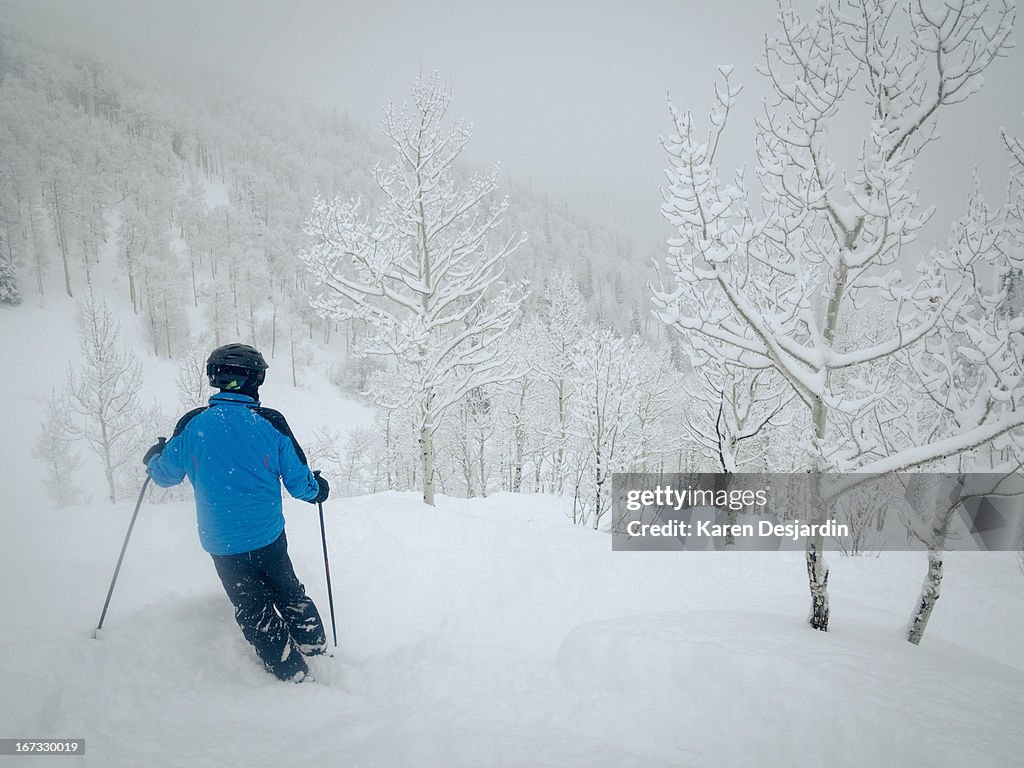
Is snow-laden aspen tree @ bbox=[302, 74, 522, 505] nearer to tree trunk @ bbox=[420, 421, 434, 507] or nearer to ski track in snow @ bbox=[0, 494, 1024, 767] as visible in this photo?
tree trunk @ bbox=[420, 421, 434, 507]

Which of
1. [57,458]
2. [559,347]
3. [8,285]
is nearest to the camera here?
[57,458]

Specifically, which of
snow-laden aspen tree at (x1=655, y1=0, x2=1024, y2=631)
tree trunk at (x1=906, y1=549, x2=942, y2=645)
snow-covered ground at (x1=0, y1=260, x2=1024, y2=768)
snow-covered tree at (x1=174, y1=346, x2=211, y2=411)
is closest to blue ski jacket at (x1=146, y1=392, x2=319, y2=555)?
snow-covered ground at (x1=0, y1=260, x2=1024, y2=768)

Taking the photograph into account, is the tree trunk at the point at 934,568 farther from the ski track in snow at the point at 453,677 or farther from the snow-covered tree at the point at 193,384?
the snow-covered tree at the point at 193,384

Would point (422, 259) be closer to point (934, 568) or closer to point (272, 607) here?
point (272, 607)

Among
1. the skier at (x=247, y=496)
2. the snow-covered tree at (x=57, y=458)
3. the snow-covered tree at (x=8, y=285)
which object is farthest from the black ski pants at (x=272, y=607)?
the snow-covered tree at (x=8, y=285)

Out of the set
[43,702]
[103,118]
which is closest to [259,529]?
[43,702]

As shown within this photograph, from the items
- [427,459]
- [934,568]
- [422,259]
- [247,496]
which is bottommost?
[934,568]

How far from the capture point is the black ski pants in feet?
10.1

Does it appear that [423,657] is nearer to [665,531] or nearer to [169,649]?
[169,649]

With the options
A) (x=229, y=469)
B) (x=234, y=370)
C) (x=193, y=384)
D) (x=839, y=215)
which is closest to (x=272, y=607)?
(x=229, y=469)

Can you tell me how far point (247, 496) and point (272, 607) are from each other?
866 mm

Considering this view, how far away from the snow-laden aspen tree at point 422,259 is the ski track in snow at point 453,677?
4.22 m

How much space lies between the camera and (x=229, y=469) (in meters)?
3.04

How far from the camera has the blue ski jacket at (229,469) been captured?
9.89 ft
